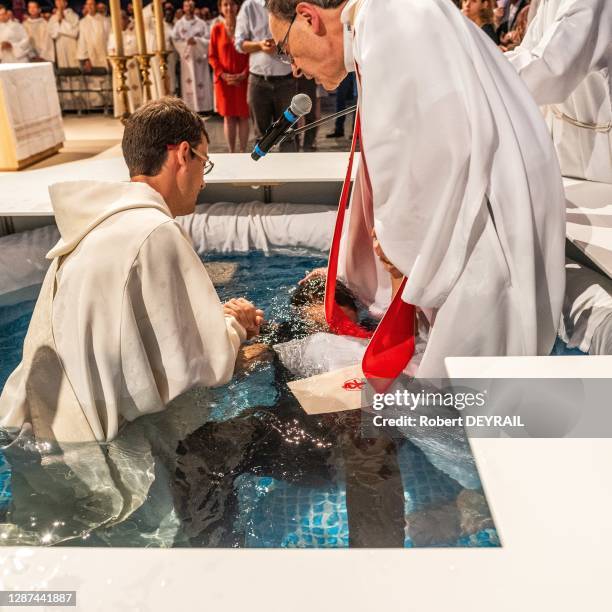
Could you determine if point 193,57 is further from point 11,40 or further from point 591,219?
point 591,219

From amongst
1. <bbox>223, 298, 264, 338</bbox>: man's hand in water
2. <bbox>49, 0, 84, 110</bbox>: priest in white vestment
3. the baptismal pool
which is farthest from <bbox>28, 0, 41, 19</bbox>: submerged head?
the baptismal pool

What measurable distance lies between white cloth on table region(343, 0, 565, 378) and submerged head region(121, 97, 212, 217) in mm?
580

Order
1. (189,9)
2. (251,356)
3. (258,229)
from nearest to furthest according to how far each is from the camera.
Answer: (251,356) → (258,229) → (189,9)

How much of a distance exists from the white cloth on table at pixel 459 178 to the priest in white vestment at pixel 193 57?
8124mm

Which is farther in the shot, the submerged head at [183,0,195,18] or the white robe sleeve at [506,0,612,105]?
the submerged head at [183,0,195,18]

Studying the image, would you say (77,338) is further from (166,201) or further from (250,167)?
(250,167)

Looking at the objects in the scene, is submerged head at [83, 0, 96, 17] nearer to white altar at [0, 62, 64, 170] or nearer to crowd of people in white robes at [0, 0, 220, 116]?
crowd of people in white robes at [0, 0, 220, 116]

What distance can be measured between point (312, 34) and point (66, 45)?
10798 mm

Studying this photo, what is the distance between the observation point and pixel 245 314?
90.7 inches

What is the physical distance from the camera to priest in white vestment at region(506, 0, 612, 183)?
102 inches

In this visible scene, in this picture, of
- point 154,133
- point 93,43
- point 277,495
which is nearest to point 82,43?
point 93,43

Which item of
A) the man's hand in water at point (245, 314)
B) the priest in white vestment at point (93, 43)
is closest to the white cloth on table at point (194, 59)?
the priest in white vestment at point (93, 43)

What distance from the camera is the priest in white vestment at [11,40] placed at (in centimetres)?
1013

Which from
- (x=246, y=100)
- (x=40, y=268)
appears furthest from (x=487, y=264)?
(x=246, y=100)
